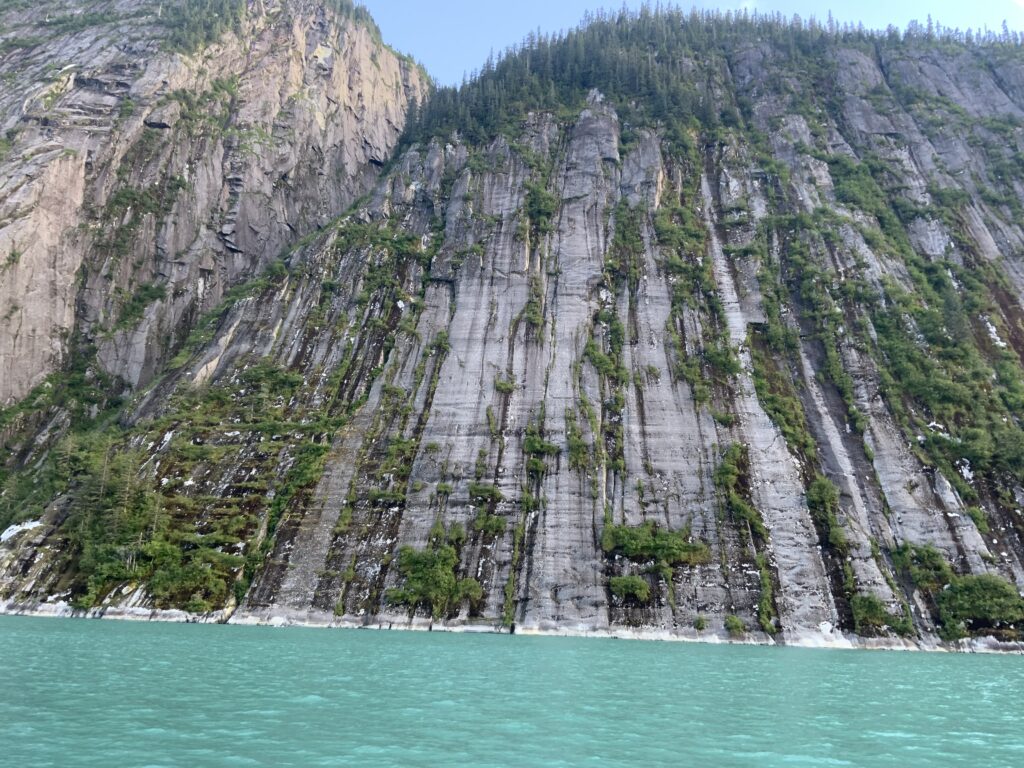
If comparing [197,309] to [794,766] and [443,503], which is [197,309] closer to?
[443,503]

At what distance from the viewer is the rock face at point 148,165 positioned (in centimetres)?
6425

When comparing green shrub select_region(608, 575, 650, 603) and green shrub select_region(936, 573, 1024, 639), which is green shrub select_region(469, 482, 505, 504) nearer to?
green shrub select_region(608, 575, 650, 603)

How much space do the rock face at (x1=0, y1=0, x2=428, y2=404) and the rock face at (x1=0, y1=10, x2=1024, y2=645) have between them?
0.65 meters

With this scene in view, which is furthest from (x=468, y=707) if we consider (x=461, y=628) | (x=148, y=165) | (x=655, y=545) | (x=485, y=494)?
(x=148, y=165)

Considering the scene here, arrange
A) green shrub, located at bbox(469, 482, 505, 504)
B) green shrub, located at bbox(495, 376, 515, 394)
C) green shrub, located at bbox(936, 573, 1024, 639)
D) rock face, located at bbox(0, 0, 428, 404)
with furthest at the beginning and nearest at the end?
rock face, located at bbox(0, 0, 428, 404) < green shrub, located at bbox(495, 376, 515, 394) < green shrub, located at bbox(469, 482, 505, 504) < green shrub, located at bbox(936, 573, 1024, 639)

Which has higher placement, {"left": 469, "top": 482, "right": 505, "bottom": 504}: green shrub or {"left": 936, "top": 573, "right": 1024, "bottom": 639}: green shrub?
{"left": 469, "top": 482, "right": 505, "bottom": 504}: green shrub

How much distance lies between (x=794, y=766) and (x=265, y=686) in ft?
43.8

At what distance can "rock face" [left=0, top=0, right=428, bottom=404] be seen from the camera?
211 feet

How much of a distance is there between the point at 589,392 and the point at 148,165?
52.8 meters

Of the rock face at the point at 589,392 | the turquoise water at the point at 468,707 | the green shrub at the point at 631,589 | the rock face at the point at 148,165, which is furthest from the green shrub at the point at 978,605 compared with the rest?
the rock face at the point at 148,165

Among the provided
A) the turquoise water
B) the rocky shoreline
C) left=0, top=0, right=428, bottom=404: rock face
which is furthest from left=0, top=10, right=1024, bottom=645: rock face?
the turquoise water

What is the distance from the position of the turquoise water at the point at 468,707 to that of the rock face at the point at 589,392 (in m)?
12.6

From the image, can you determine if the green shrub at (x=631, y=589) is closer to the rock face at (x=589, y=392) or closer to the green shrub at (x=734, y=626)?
the rock face at (x=589, y=392)

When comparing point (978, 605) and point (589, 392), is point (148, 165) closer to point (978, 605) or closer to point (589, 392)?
point (589, 392)
